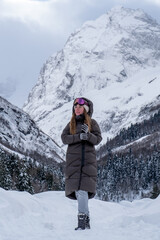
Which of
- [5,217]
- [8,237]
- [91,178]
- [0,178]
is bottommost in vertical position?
[8,237]

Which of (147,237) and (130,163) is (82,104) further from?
(130,163)

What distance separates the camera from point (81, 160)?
340 inches

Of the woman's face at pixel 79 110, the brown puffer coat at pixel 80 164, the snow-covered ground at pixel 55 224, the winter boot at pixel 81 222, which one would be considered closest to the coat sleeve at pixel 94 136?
the brown puffer coat at pixel 80 164

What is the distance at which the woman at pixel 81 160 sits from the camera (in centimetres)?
853

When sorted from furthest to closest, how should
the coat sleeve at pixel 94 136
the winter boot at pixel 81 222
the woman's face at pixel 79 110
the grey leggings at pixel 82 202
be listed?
the woman's face at pixel 79 110 → the coat sleeve at pixel 94 136 → the grey leggings at pixel 82 202 → the winter boot at pixel 81 222

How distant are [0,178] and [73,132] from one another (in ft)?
155

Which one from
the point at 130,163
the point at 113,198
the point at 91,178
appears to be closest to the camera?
the point at 91,178

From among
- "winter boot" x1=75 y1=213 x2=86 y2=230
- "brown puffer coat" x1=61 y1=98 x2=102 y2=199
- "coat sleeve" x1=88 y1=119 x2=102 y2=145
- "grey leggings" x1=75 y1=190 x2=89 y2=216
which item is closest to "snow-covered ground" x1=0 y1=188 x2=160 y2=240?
"winter boot" x1=75 y1=213 x2=86 y2=230

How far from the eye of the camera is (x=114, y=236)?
23.8 feet

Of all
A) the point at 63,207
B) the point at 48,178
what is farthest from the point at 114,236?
the point at 48,178

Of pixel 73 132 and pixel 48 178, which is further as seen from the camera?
pixel 48 178

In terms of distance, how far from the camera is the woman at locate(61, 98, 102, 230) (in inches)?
336

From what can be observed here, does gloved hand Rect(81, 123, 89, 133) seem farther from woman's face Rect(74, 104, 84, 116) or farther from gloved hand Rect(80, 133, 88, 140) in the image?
woman's face Rect(74, 104, 84, 116)

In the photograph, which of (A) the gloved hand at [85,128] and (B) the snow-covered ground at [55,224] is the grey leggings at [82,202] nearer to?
(B) the snow-covered ground at [55,224]
